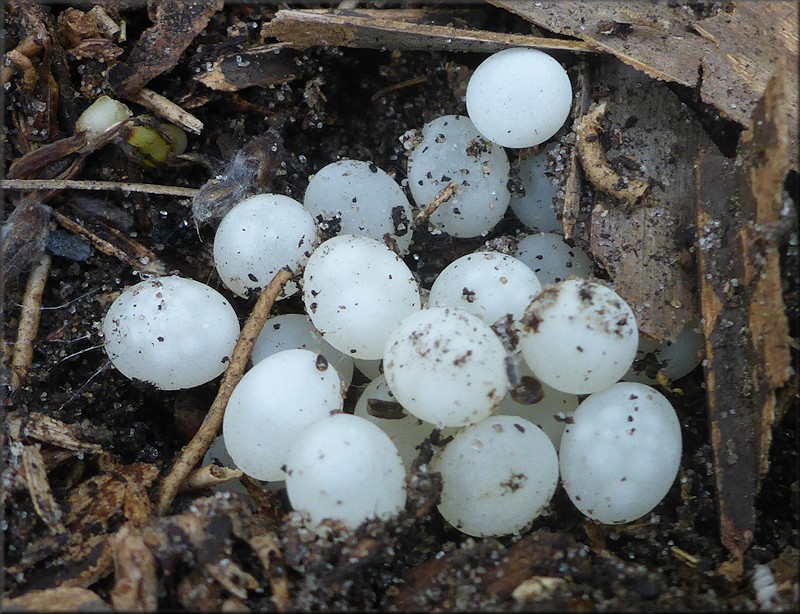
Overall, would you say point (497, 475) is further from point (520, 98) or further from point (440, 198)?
point (520, 98)

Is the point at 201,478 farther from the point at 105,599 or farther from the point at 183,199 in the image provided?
the point at 183,199

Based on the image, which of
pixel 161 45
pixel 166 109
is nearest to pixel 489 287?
pixel 166 109

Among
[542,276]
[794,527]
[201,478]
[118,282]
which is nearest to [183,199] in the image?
[118,282]

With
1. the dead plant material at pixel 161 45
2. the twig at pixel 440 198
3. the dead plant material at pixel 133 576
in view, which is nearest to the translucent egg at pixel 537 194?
the twig at pixel 440 198

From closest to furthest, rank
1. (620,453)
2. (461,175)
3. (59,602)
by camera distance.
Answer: (59,602) → (620,453) → (461,175)

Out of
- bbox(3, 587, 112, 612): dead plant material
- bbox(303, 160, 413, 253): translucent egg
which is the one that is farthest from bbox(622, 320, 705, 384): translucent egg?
bbox(3, 587, 112, 612): dead plant material

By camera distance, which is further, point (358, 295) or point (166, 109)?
point (166, 109)
